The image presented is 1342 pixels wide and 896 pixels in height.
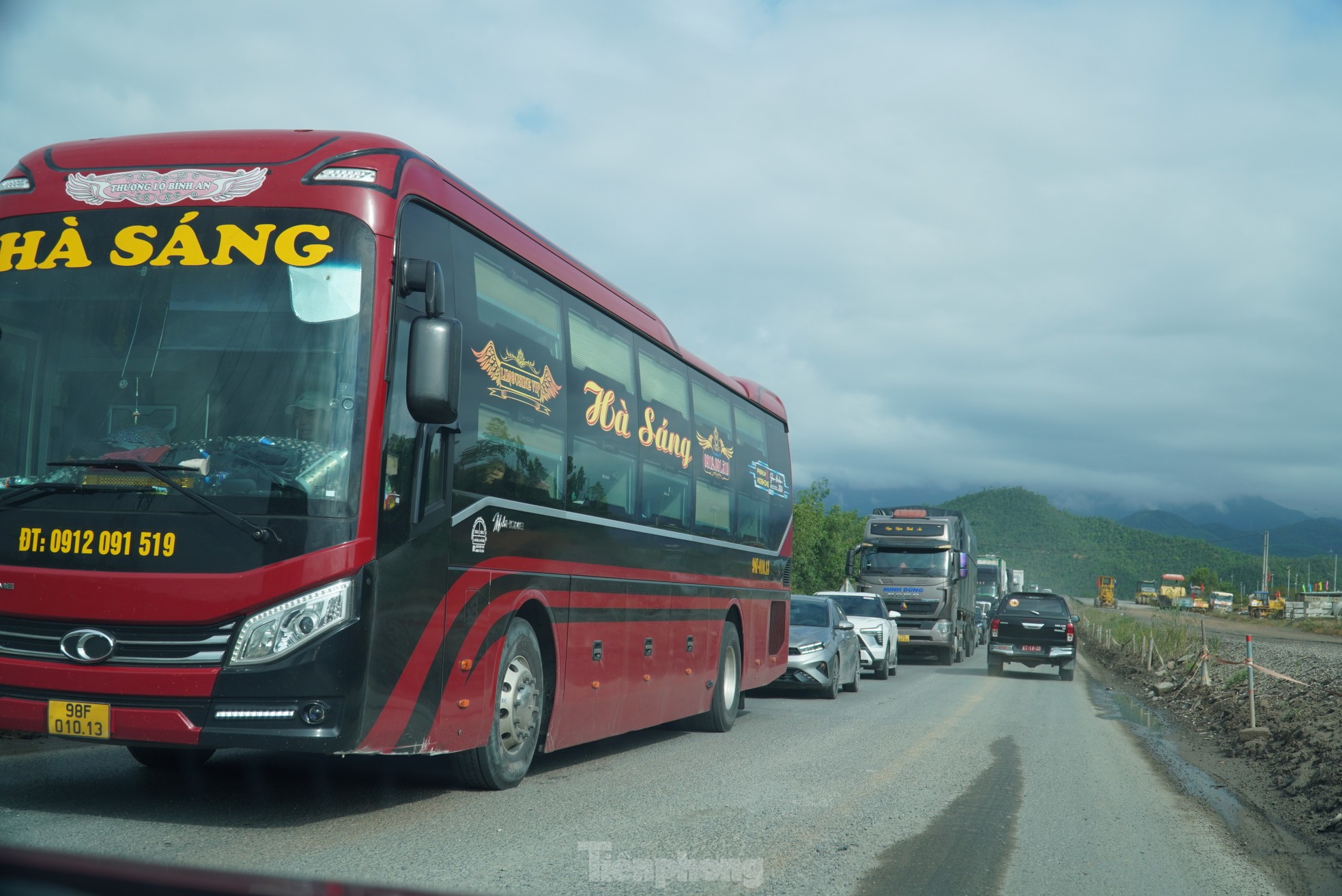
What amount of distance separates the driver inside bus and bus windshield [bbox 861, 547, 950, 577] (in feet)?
88.8

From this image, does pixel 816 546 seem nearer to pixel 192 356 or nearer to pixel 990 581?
pixel 990 581

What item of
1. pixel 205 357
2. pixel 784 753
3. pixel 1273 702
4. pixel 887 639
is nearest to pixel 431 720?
pixel 205 357

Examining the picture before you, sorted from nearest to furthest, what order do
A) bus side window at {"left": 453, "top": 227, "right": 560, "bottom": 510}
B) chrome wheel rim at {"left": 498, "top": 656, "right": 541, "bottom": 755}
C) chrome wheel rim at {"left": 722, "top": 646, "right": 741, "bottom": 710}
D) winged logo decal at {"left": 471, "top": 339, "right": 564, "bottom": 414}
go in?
1. bus side window at {"left": 453, "top": 227, "right": 560, "bottom": 510}
2. winged logo decal at {"left": 471, "top": 339, "right": 564, "bottom": 414}
3. chrome wheel rim at {"left": 498, "top": 656, "right": 541, "bottom": 755}
4. chrome wheel rim at {"left": 722, "top": 646, "right": 741, "bottom": 710}

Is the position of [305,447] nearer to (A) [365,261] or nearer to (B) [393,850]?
(A) [365,261]

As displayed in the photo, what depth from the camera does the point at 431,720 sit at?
6719 millimetres

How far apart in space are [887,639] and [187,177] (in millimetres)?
20377

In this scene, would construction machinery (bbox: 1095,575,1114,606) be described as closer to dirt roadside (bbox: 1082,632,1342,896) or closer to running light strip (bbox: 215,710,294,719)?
dirt roadside (bbox: 1082,632,1342,896)

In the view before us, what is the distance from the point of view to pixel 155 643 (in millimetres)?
5945

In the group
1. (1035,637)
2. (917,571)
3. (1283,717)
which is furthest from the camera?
(917,571)

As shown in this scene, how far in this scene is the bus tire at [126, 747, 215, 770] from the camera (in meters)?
8.10

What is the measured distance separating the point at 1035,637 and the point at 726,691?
16373mm

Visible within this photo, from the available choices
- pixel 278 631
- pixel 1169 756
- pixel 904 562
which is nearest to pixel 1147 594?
pixel 904 562

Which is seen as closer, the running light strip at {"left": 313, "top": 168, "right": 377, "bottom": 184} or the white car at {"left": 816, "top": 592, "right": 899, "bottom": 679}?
the running light strip at {"left": 313, "top": 168, "right": 377, "bottom": 184}

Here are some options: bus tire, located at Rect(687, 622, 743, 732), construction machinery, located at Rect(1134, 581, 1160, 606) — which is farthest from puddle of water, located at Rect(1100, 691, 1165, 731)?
construction machinery, located at Rect(1134, 581, 1160, 606)
